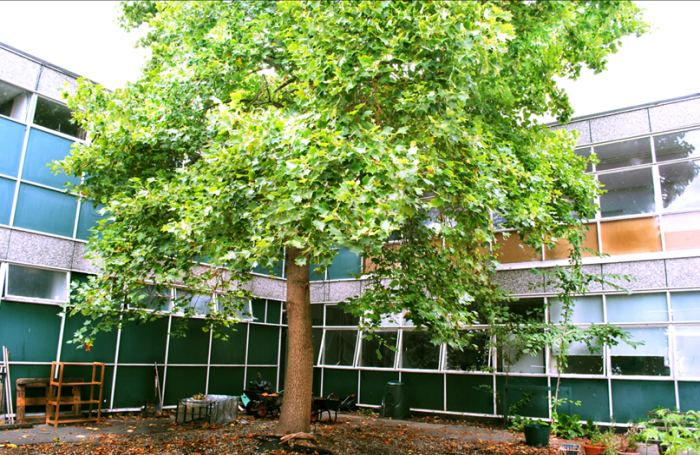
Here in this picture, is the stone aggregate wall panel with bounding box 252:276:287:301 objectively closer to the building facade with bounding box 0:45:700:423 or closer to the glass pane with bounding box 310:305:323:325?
the glass pane with bounding box 310:305:323:325

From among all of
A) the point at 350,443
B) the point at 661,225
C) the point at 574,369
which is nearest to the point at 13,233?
the point at 350,443

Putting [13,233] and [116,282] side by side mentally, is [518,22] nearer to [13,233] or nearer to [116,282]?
[116,282]

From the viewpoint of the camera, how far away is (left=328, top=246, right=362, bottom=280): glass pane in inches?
546

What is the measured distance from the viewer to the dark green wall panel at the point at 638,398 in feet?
31.0

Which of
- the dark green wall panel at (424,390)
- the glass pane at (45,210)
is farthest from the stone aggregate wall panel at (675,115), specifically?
the glass pane at (45,210)

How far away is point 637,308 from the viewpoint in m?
10.1

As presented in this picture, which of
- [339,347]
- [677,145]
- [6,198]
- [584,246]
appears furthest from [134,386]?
[677,145]

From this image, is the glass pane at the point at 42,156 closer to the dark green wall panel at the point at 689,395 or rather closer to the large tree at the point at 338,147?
the large tree at the point at 338,147

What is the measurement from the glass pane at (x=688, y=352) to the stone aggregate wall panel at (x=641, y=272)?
3.13 feet

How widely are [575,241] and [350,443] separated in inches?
204

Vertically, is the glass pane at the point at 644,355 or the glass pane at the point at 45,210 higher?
the glass pane at the point at 45,210

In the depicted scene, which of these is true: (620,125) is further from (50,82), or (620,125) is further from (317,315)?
(50,82)

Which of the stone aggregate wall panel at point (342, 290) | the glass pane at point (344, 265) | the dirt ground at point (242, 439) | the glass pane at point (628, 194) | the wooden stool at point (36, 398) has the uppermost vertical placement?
the glass pane at point (628, 194)

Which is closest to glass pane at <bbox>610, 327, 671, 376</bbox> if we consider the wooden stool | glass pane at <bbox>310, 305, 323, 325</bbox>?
glass pane at <bbox>310, 305, 323, 325</bbox>
